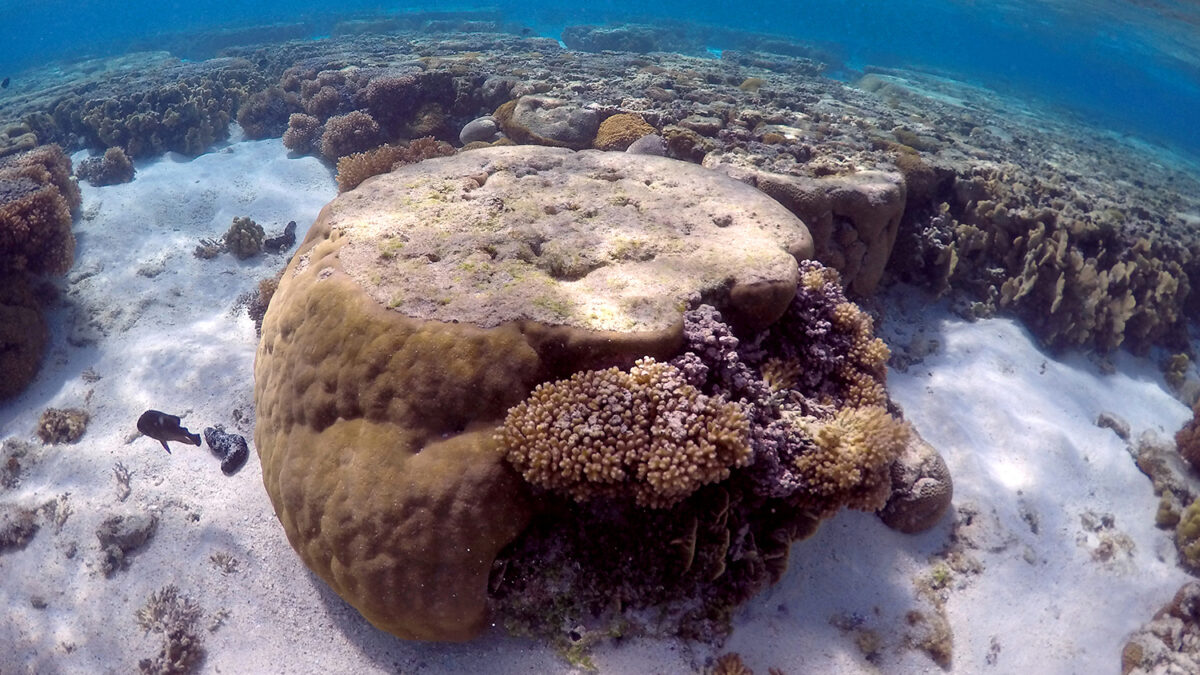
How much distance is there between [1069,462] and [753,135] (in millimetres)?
5898

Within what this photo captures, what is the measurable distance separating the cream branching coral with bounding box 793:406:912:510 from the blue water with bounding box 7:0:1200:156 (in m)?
39.4

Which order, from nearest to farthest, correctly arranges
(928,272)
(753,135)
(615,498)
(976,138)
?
(615,498), (928,272), (753,135), (976,138)

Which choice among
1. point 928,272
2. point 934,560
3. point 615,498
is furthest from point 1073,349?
point 615,498

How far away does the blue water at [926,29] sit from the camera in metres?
37.2

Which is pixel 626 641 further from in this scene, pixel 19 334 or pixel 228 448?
pixel 19 334

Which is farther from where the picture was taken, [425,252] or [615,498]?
[425,252]

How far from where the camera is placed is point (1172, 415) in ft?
25.8

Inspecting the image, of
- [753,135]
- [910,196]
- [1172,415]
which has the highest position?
[753,135]

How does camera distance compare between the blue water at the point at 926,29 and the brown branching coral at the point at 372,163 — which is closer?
the brown branching coral at the point at 372,163

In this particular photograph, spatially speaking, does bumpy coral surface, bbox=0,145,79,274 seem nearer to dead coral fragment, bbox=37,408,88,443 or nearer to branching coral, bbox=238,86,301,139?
dead coral fragment, bbox=37,408,88,443

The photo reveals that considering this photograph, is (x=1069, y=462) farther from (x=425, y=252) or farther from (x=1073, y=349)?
(x=425, y=252)

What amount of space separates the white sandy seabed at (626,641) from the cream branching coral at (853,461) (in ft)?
3.41

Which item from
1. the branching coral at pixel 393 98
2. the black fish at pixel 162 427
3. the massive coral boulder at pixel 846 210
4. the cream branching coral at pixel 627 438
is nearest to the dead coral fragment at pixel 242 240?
the branching coral at pixel 393 98

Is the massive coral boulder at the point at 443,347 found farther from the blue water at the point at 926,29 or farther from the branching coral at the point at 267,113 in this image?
the blue water at the point at 926,29
